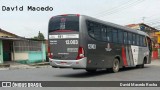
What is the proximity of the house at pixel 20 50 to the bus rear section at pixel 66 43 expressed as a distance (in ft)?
64.5

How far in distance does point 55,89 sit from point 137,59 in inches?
557

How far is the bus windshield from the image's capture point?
1652 cm

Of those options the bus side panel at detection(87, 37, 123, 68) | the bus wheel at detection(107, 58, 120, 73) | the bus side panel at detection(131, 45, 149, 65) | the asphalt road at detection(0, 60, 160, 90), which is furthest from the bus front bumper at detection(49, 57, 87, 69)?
the bus side panel at detection(131, 45, 149, 65)

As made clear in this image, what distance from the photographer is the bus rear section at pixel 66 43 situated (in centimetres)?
1631

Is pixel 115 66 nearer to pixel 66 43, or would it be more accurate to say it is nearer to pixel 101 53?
pixel 101 53

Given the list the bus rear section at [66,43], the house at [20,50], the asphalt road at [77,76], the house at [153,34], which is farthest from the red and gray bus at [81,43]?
the house at [153,34]

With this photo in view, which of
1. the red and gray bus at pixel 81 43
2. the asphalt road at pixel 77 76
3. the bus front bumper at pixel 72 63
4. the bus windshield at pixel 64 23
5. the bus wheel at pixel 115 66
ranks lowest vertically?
the asphalt road at pixel 77 76

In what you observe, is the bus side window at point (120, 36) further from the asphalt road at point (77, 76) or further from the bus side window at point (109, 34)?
the asphalt road at point (77, 76)

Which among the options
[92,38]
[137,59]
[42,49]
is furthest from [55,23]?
[42,49]

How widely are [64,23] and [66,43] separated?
1.06m

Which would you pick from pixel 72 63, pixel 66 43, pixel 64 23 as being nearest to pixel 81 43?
pixel 66 43

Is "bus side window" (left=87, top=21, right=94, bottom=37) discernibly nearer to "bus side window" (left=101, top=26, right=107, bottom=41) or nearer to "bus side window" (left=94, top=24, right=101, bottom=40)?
"bus side window" (left=94, top=24, right=101, bottom=40)

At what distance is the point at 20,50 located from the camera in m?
40.0

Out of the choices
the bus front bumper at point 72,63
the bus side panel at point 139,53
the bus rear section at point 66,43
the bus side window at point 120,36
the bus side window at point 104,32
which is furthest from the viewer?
the bus side panel at point 139,53
